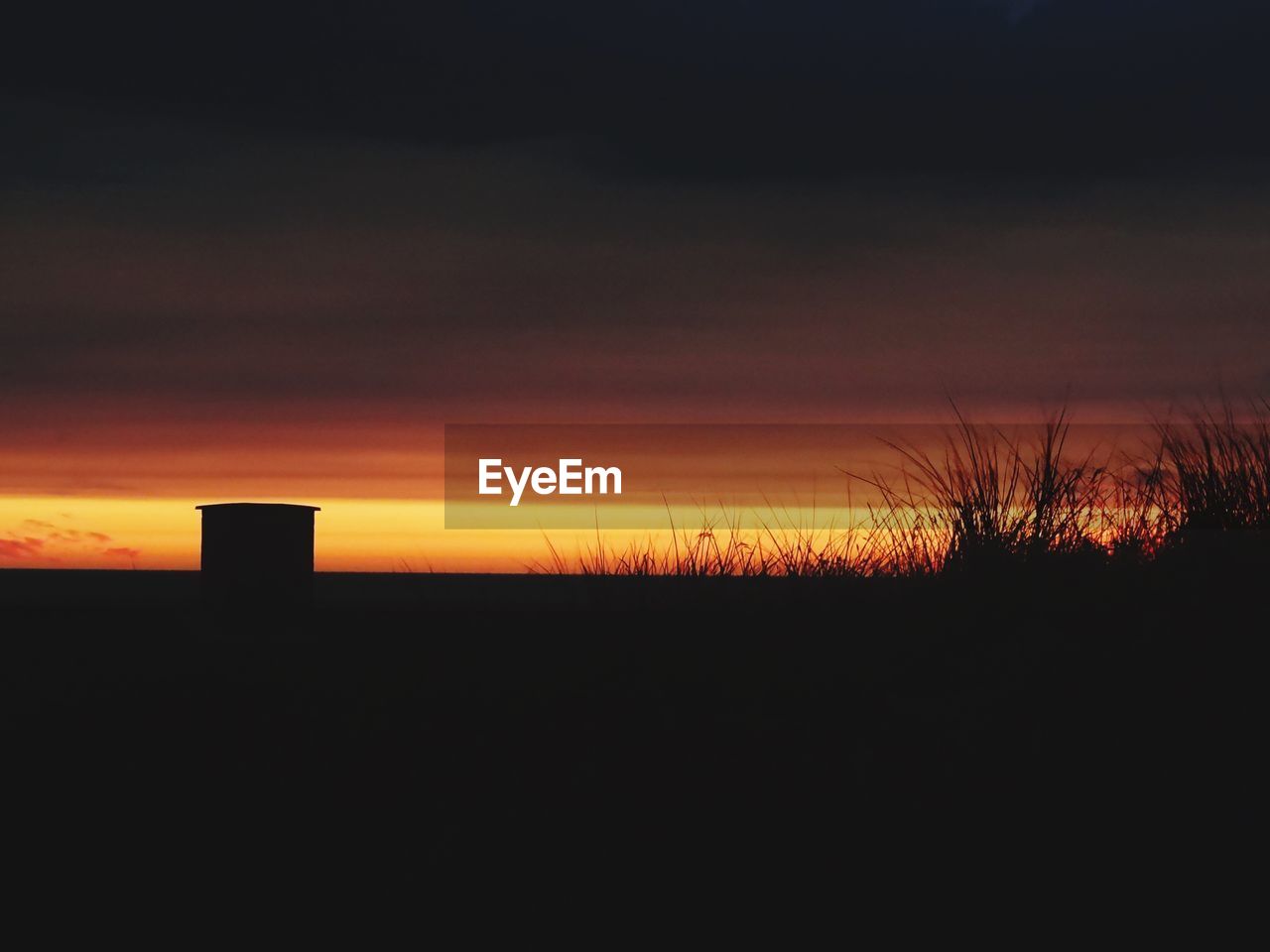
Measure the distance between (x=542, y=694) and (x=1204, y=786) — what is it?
2674 mm

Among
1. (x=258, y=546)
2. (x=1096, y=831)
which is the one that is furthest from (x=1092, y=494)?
(x=258, y=546)

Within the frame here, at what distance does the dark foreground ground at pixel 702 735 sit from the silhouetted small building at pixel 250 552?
1.36 metres

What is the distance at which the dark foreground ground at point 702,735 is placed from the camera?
3.84 meters

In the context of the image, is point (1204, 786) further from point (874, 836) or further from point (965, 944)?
point (965, 944)

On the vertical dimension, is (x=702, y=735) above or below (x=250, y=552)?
below

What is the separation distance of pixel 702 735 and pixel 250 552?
16.9ft

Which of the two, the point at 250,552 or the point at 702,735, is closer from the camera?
the point at 702,735

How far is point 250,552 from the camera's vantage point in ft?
30.0

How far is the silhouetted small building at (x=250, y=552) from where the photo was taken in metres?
9.13

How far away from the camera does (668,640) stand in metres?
6.70

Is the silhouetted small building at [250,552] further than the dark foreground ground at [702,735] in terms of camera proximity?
Yes

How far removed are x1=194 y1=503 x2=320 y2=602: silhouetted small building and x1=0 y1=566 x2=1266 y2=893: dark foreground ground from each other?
1.36 meters

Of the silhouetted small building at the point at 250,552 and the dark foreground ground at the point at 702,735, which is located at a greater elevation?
the silhouetted small building at the point at 250,552

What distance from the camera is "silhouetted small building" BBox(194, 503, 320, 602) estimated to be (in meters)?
9.13
